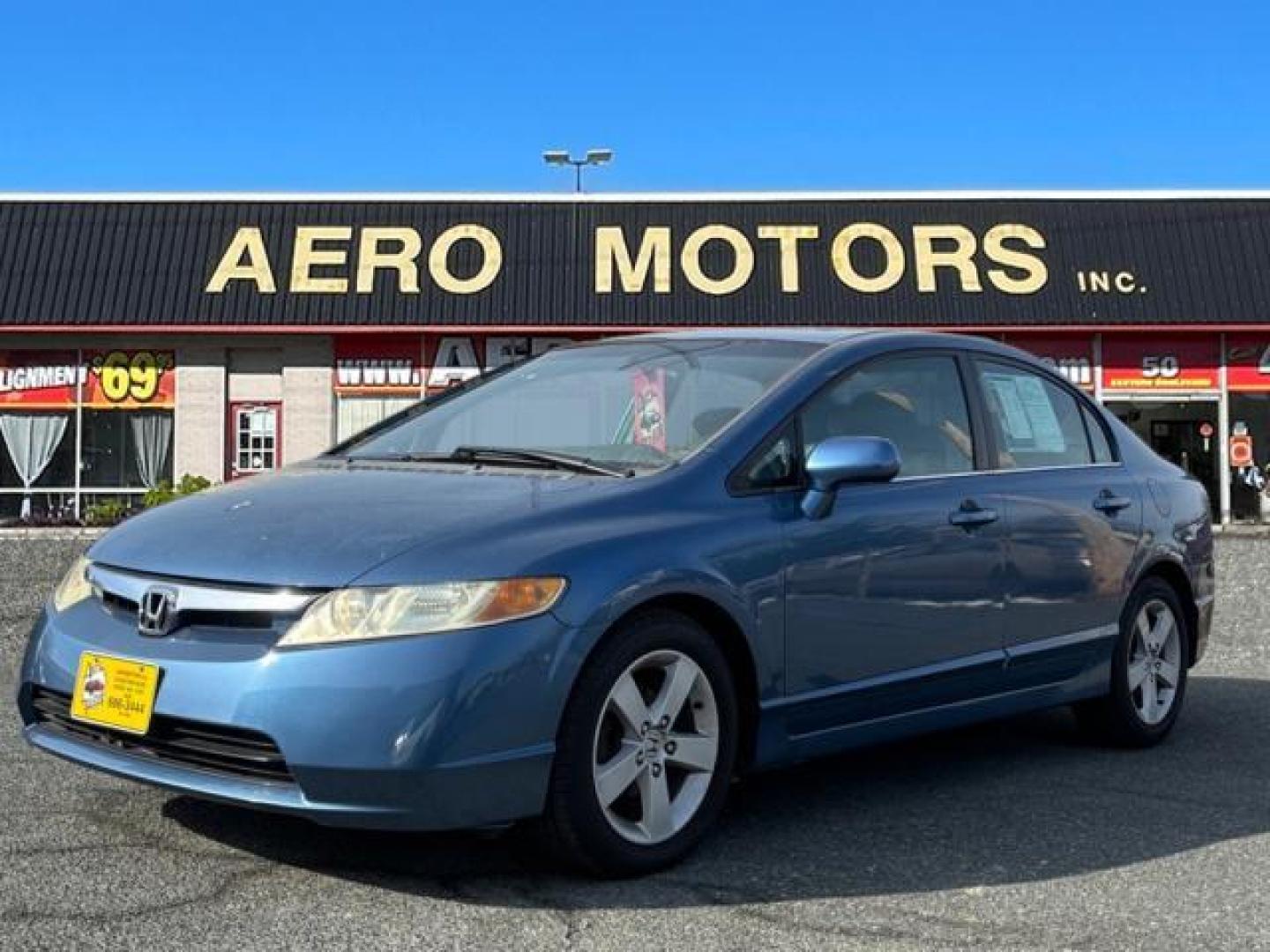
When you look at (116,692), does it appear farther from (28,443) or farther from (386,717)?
(28,443)

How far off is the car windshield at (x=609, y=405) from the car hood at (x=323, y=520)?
0.33 metres

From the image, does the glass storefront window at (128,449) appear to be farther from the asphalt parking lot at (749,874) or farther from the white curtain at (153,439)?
the asphalt parking lot at (749,874)

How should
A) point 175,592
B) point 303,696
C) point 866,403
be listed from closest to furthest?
point 303,696 < point 175,592 < point 866,403

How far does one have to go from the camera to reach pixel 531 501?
3.81 metres

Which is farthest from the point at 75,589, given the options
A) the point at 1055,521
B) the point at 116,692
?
the point at 1055,521

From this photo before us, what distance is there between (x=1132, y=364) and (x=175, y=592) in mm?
20576

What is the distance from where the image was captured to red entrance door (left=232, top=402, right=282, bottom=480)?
72.4ft

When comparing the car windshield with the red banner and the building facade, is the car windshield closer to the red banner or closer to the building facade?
the building facade

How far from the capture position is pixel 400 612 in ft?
11.1

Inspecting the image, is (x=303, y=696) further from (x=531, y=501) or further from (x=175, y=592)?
(x=531, y=501)

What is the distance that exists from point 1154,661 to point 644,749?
2.95 m

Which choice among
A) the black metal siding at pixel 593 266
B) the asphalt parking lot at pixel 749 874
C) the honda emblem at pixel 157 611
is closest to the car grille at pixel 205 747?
the honda emblem at pixel 157 611

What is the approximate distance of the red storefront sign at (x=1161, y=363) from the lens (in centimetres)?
2198

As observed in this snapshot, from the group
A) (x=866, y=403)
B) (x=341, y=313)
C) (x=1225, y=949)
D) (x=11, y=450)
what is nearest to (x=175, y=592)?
(x=866, y=403)
